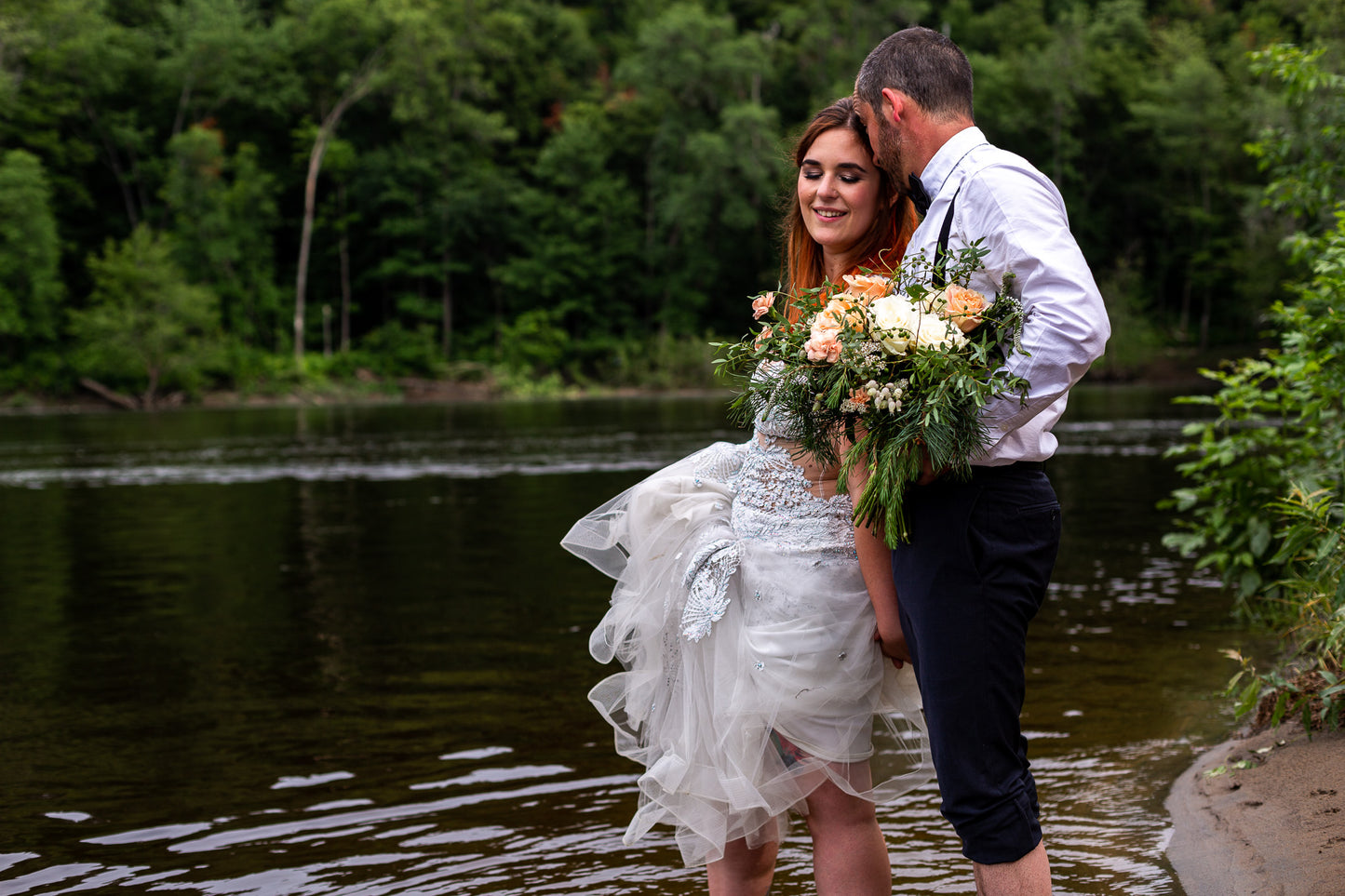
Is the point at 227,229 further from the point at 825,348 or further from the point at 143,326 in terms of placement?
the point at 825,348

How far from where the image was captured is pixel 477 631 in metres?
8.11

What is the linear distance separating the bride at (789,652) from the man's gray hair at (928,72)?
30 cm

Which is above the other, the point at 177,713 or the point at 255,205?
the point at 255,205

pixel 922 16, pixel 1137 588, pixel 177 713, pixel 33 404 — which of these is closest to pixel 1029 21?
pixel 922 16

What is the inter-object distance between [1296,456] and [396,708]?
16.6 feet

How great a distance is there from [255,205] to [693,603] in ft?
185

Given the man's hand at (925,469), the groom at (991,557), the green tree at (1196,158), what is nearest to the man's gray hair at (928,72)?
the groom at (991,557)

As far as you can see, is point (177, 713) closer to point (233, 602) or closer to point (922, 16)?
point (233, 602)

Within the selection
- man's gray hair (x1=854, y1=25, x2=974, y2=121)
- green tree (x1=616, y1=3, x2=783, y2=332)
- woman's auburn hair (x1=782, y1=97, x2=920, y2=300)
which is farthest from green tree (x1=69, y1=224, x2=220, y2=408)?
man's gray hair (x1=854, y1=25, x2=974, y2=121)

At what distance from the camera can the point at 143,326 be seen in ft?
149

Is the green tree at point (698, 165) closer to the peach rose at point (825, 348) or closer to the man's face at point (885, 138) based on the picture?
the man's face at point (885, 138)

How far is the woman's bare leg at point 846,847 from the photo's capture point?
2.79 m

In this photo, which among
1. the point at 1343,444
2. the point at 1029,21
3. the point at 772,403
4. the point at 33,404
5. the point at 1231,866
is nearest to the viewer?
the point at 772,403

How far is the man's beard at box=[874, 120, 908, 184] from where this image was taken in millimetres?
2548
